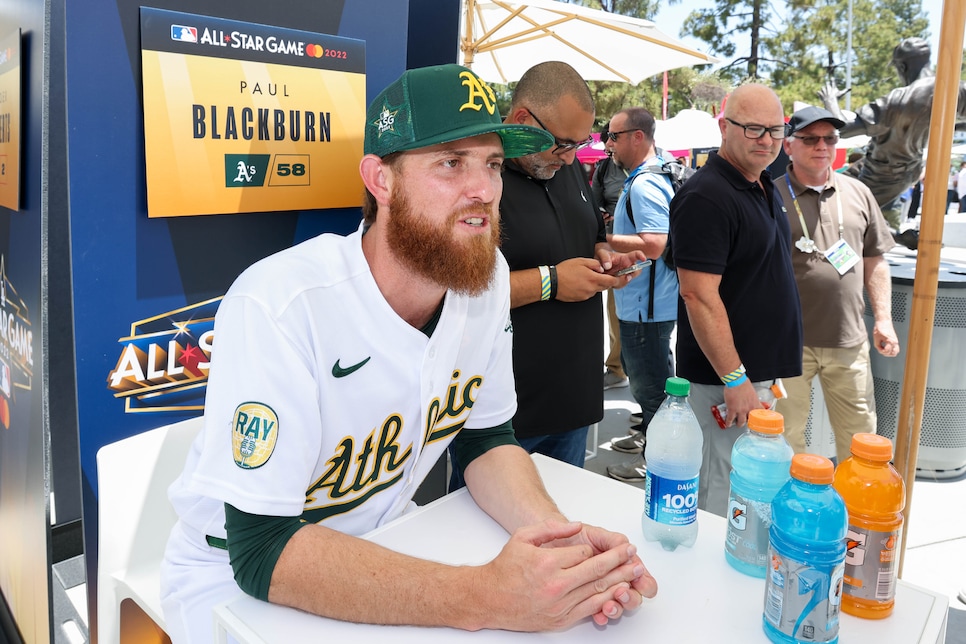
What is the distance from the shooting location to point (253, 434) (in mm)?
1240

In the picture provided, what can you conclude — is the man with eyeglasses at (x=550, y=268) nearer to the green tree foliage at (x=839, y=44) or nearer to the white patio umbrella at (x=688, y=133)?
the white patio umbrella at (x=688, y=133)

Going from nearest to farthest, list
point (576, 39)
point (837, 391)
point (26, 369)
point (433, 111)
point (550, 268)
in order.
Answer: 1. point (433, 111)
2. point (26, 369)
3. point (550, 268)
4. point (837, 391)
5. point (576, 39)

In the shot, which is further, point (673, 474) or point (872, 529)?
point (673, 474)

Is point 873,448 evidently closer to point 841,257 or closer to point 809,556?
point 809,556

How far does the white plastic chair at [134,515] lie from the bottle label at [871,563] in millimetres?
1517

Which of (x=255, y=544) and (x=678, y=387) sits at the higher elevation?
(x=678, y=387)

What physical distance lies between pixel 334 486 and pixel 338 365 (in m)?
0.26

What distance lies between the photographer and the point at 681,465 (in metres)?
1.51

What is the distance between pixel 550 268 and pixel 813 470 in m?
1.34

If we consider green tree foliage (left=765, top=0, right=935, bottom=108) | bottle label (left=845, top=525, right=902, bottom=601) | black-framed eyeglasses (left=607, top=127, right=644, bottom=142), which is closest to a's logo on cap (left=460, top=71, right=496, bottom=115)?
bottle label (left=845, top=525, right=902, bottom=601)

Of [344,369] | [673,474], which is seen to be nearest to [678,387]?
[673,474]

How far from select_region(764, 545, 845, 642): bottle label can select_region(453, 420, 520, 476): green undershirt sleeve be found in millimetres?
773

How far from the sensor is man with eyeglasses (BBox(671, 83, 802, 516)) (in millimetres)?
2664

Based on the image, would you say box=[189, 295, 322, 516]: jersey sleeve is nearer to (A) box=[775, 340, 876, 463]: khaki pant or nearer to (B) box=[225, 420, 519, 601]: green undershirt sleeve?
(B) box=[225, 420, 519, 601]: green undershirt sleeve
